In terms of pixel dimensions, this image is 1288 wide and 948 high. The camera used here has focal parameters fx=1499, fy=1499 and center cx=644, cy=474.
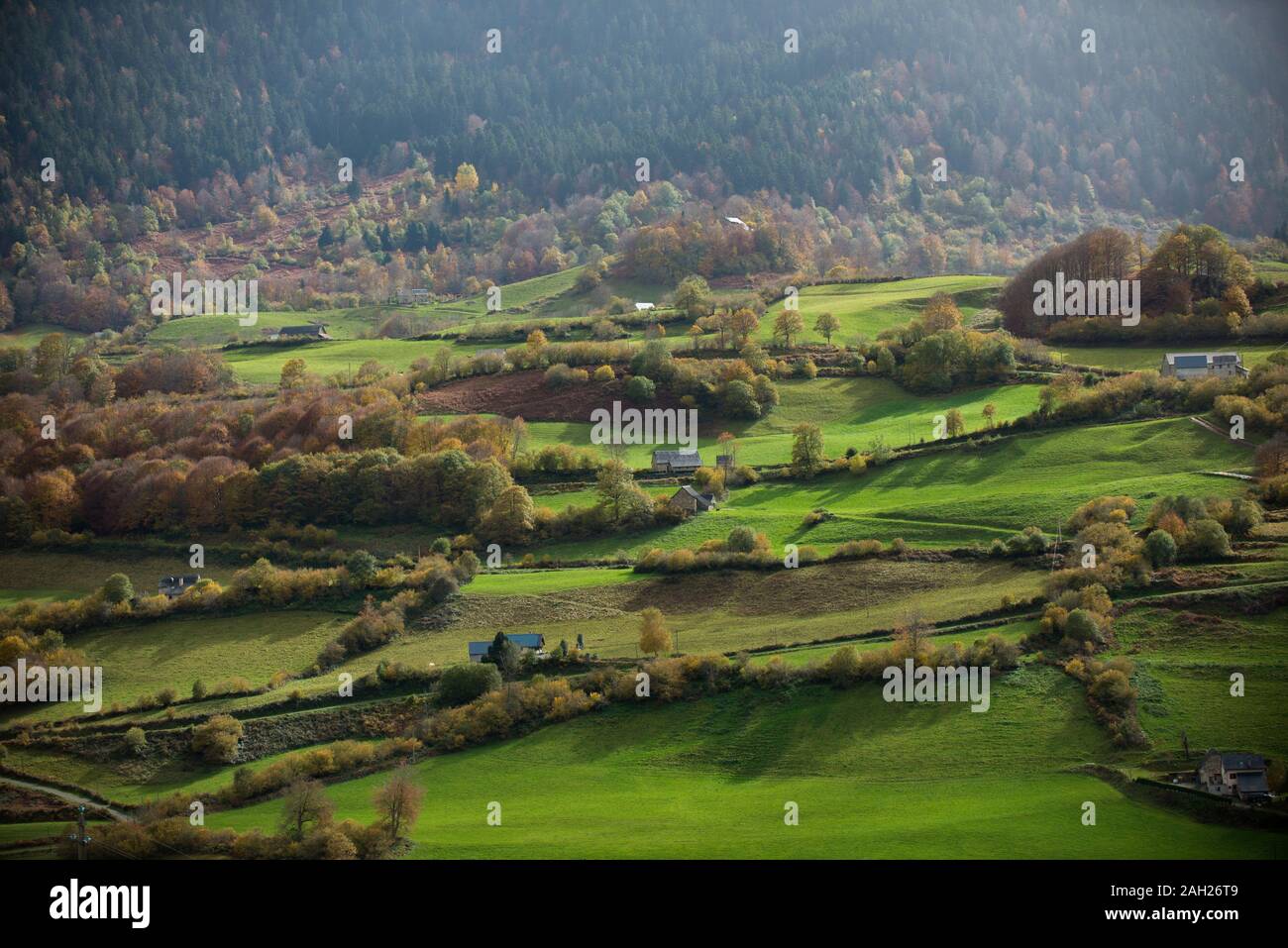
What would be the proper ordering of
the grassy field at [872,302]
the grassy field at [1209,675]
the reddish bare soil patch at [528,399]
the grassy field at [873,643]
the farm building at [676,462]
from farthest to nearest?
the grassy field at [872,302]
the reddish bare soil patch at [528,399]
the farm building at [676,462]
the grassy field at [873,643]
the grassy field at [1209,675]

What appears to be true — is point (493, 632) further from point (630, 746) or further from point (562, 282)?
point (562, 282)

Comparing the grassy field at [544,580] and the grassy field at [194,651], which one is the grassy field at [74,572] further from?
the grassy field at [544,580]

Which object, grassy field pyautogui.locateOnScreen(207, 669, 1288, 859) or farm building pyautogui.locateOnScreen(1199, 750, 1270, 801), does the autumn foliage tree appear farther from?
farm building pyautogui.locateOnScreen(1199, 750, 1270, 801)

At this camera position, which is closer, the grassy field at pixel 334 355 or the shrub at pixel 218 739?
the shrub at pixel 218 739

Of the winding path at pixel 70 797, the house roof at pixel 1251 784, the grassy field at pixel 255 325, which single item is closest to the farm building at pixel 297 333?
the grassy field at pixel 255 325

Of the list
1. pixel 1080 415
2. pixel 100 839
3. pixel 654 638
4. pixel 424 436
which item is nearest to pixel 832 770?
pixel 654 638
